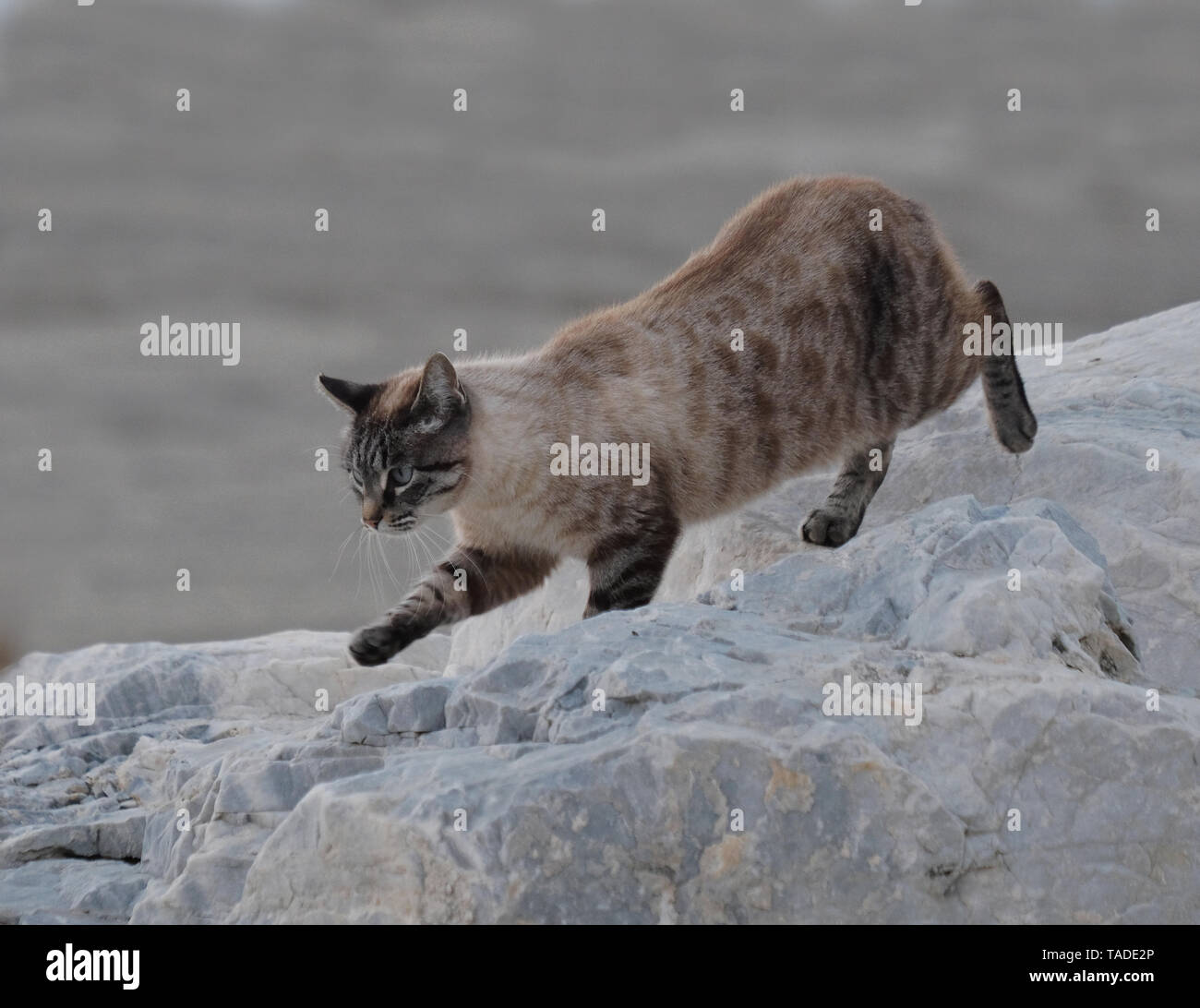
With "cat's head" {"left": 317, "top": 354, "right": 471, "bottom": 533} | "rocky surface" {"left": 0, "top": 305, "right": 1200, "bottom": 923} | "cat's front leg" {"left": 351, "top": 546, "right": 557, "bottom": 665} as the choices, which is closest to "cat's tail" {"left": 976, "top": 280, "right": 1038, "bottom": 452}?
"rocky surface" {"left": 0, "top": 305, "right": 1200, "bottom": 923}

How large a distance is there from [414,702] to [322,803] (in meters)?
0.84

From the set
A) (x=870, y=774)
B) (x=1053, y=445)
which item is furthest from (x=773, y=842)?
(x=1053, y=445)

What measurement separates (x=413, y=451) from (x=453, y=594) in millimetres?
865

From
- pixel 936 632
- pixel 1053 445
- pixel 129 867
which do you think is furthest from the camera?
pixel 1053 445

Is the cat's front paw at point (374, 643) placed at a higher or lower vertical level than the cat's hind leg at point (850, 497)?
lower

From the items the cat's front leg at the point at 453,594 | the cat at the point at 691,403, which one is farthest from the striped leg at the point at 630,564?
the cat's front leg at the point at 453,594

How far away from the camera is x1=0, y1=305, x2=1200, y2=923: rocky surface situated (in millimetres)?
4176

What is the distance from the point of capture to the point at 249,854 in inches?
189

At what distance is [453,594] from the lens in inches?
274

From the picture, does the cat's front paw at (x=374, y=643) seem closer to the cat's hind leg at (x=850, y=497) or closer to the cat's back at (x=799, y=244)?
the cat's back at (x=799, y=244)

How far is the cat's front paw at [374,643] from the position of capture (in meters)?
6.68

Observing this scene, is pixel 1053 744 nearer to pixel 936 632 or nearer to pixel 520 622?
pixel 936 632

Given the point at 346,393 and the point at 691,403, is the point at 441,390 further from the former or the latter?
the point at 691,403

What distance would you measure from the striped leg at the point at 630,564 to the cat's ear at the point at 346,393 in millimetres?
1364
